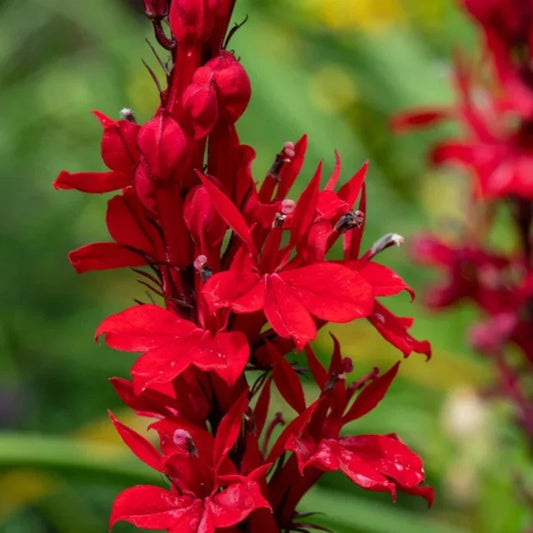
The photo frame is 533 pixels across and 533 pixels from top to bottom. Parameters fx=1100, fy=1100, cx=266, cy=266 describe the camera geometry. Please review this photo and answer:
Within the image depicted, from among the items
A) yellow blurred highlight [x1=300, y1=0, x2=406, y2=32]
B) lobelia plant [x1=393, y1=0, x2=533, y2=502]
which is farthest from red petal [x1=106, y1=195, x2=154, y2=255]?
yellow blurred highlight [x1=300, y1=0, x2=406, y2=32]

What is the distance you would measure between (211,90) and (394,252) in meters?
1.56

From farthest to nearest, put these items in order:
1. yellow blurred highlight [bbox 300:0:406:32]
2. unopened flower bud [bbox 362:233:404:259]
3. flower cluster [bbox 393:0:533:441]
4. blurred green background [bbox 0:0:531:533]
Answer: yellow blurred highlight [bbox 300:0:406:32] → blurred green background [bbox 0:0:531:533] → flower cluster [bbox 393:0:533:441] → unopened flower bud [bbox 362:233:404:259]

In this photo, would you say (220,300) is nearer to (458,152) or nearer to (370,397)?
(370,397)

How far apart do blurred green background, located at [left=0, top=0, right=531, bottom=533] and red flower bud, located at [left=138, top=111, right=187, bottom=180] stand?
66 cm

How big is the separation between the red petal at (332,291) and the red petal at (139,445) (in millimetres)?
108

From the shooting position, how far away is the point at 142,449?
55cm

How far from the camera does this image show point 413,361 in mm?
1743

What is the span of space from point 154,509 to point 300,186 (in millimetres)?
1585

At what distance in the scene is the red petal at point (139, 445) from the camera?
1.79 feet

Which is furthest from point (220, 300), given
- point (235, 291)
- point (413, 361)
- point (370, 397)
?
point (413, 361)

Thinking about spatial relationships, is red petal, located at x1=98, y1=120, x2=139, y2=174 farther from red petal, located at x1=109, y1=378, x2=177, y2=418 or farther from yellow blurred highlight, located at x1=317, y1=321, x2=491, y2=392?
yellow blurred highlight, located at x1=317, y1=321, x2=491, y2=392

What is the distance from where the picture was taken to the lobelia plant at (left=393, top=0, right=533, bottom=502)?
1.00 meters

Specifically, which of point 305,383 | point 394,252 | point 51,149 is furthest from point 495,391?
point 51,149

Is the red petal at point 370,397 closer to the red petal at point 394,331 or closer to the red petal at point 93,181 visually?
the red petal at point 394,331
